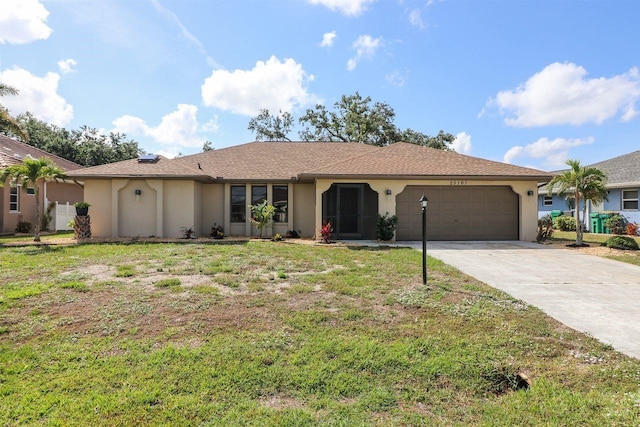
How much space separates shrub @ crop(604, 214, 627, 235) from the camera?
1697cm

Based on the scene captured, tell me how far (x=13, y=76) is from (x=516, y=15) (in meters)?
21.1

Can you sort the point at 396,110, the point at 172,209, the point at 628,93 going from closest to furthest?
the point at 172,209 → the point at 628,93 → the point at 396,110

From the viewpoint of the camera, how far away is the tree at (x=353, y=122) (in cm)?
2917

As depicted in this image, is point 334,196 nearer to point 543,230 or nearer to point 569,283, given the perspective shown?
point 543,230

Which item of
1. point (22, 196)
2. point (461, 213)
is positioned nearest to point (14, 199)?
point (22, 196)

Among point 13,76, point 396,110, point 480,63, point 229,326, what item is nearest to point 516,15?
point 480,63

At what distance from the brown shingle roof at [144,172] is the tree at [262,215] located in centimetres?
238

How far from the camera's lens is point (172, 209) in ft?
45.0

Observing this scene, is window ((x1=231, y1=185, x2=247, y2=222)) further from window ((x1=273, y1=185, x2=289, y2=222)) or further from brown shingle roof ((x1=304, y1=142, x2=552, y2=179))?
brown shingle roof ((x1=304, y1=142, x2=552, y2=179))

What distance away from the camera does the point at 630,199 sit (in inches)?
675

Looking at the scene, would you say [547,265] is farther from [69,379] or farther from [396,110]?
[396,110]

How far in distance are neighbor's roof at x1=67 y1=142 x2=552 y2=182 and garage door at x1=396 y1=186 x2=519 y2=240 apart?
932 mm

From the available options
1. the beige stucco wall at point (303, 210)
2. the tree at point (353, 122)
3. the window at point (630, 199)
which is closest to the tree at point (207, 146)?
the tree at point (353, 122)

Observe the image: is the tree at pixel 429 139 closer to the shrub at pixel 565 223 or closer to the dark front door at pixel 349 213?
the shrub at pixel 565 223
